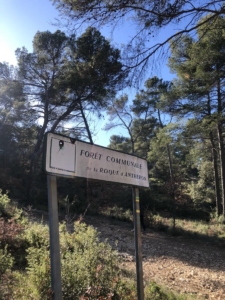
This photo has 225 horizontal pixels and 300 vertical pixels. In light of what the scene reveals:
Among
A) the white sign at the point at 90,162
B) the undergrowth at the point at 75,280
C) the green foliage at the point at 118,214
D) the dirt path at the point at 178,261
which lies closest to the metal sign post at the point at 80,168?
the white sign at the point at 90,162

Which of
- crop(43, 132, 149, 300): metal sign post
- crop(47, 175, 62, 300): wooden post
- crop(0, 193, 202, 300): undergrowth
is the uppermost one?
crop(43, 132, 149, 300): metal sign post

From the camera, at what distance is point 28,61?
54.9 ft

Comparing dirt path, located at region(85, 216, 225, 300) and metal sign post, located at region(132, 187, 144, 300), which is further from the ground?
metal sign post, located at region(132, 187, 144, 300)

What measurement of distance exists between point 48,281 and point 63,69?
14832 mm

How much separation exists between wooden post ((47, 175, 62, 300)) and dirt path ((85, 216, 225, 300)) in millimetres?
3553

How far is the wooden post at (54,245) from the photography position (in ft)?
6.03

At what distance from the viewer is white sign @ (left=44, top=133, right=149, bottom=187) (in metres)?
1.98

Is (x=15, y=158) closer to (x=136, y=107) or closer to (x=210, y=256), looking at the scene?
(x=136, y=107)

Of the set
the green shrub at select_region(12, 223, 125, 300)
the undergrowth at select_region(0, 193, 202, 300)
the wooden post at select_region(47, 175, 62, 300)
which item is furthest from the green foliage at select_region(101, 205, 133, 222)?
the wooden post at select_region(47, 175, 62, 300)

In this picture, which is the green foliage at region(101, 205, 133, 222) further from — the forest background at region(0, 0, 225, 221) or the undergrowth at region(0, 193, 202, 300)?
the undergrowth at region(0, 193, 202, 300)

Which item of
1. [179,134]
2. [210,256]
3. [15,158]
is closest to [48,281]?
[210,256]

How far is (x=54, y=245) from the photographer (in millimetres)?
1870

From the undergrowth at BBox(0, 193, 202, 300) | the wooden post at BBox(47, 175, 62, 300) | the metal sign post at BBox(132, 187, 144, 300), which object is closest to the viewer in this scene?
the wooden post at BBox(47, 175, 62, 300)

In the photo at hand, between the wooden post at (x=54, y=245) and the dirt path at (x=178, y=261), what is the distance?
3.55 meters
